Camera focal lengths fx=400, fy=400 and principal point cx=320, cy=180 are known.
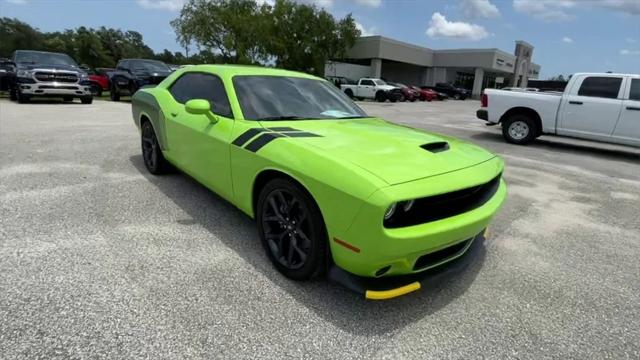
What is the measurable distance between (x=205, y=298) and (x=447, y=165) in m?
1.72

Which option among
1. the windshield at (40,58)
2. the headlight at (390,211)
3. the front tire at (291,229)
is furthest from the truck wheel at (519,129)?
the windshield at (40,58)

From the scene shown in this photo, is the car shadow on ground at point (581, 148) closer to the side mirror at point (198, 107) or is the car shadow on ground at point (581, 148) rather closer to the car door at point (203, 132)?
the car door at point (203, 132)

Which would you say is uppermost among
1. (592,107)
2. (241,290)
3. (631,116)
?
(592,107)

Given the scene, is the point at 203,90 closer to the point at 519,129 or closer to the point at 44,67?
the point at 519,129

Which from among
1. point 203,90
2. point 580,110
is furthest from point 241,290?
point 580,110

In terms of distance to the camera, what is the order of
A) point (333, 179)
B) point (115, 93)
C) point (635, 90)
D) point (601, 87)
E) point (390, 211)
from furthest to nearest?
point (115, 93), point (601, 87), point (635, 90), point (333, 179), point (390, 211)

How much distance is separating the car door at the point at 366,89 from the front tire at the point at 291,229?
27.2 m

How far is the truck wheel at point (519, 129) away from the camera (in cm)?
927

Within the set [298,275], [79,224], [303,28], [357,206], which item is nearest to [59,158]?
[79,224]

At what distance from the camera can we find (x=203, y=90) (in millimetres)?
3883

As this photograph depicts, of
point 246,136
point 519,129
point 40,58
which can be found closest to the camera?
point 246,136

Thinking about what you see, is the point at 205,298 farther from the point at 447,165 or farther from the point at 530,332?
the point at 530,332

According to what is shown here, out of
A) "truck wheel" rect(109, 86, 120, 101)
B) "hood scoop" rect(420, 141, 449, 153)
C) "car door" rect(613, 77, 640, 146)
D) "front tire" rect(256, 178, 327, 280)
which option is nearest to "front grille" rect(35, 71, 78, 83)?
"truck wheel" rect(109, 86, 120, 101)

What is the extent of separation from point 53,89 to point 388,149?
13.7 m
